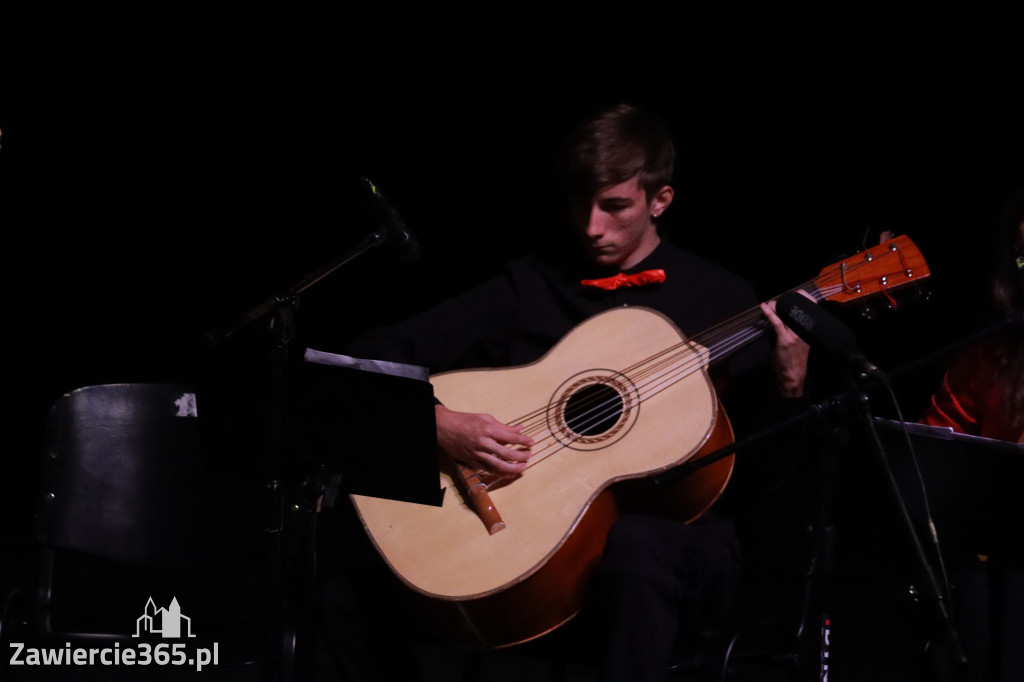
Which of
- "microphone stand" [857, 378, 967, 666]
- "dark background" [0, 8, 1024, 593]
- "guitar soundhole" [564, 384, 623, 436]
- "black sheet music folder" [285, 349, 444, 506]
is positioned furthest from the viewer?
"dark background" [0, 8, 1024, 593]

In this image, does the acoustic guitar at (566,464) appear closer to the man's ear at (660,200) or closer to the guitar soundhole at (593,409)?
the guitar soundhole at (593,409)

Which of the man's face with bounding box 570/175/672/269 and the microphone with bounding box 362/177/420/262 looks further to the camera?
the man's face with bounding box 570/175/672/269

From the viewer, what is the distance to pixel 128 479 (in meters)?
2.93

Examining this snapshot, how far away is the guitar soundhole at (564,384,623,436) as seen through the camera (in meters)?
2.67

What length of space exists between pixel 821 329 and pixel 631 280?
0.99 metres

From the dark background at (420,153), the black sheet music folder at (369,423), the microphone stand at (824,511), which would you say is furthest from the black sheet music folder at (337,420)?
the dark background at (420,153)

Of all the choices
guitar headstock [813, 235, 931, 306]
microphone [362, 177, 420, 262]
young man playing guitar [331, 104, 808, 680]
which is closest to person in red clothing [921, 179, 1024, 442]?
A: guitar headstock [813, 235, 931, 306]

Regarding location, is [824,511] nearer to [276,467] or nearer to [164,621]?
[276,467]

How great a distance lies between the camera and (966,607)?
2.52 m

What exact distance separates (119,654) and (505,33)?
312 cm

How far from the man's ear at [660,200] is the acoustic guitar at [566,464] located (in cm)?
41

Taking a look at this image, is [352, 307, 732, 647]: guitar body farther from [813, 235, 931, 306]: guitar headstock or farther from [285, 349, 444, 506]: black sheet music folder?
[813, 235, 931, 306]: guitar headstock

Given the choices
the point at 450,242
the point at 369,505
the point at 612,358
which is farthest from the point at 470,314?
the point at 450,242

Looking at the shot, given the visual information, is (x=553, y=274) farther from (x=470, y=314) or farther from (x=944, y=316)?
(x=944, y=316)
